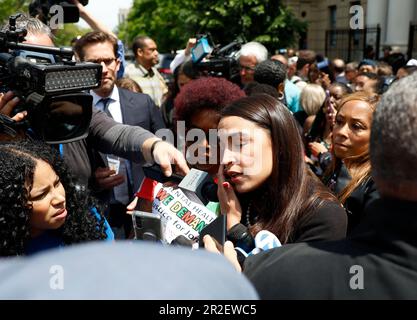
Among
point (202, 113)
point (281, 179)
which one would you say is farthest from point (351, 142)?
point (281, 179)

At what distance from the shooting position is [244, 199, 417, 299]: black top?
975mm

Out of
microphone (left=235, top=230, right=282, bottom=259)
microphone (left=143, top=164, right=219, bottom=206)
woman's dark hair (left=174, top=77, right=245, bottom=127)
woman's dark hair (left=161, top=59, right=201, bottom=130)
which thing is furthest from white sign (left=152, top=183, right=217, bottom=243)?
woman's dark hair (left=161, top=59, right=201, bottom=130)

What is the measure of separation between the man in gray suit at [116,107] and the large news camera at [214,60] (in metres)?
1.03

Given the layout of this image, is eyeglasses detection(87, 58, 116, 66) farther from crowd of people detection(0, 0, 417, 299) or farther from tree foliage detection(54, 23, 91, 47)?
tree foliage detection(54, 23, 91, 47)

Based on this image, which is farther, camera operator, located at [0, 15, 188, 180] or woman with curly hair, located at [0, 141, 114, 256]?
camera operator, located at [0, 15, 188, 180]

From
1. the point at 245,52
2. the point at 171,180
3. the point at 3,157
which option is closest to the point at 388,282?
the point at 171,180

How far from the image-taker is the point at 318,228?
166 centimetres

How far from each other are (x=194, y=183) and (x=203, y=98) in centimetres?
84

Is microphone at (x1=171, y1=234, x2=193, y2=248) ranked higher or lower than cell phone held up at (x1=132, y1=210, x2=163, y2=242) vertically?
lower

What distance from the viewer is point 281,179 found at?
1800 mm

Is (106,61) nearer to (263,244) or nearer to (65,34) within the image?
A: (263,244)

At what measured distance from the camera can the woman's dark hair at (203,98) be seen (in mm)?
2545

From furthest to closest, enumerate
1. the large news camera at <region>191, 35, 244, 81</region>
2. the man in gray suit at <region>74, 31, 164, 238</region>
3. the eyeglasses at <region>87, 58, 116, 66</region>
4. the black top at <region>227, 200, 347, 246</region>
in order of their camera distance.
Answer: the large news camera at <region>191, 35, 244, 81</region> → the eyeglasses at <region>87, 58, 116, 66</region> → the man in gray suit at <region>74, 31, 164, 238</region> → the black top at <region>227, 200, 347, 246</region>

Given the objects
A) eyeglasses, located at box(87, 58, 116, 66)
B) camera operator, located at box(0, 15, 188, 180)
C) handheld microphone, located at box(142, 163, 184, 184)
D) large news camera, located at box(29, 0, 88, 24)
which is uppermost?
large news camera, located at box(29, 0, 88, 24)
